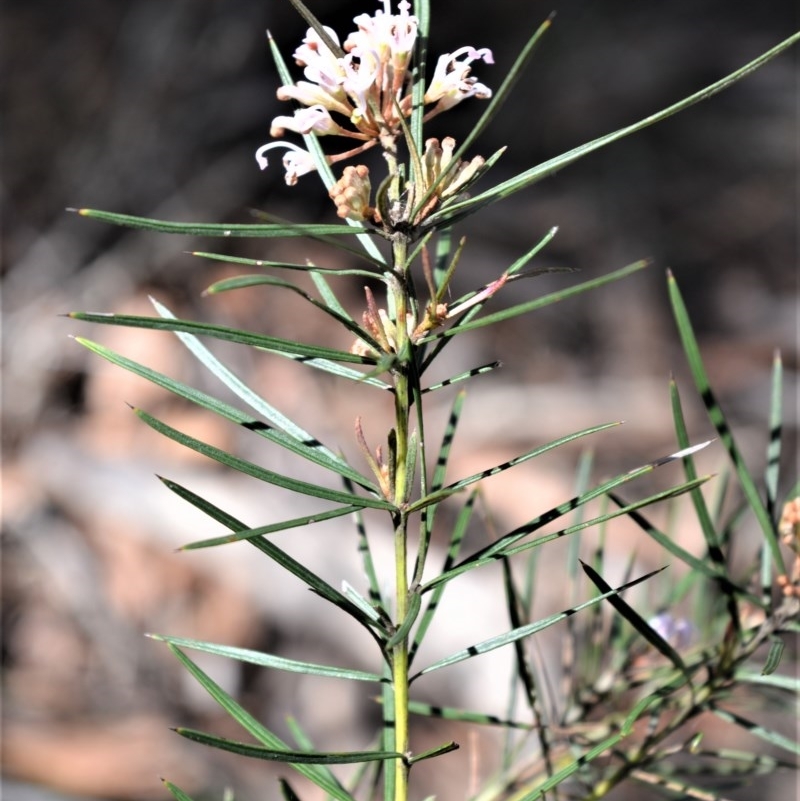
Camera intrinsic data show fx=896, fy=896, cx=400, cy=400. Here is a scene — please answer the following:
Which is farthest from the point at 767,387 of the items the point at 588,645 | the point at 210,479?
the point at 588,645

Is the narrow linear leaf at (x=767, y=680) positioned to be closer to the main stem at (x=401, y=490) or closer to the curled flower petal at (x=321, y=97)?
the main stem at (x=401, y=490)

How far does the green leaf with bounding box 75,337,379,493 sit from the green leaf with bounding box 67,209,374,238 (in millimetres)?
47

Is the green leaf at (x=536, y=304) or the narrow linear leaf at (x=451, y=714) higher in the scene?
the green leaf at (x=536, y=304)

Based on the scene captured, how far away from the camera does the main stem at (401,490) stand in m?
0.28

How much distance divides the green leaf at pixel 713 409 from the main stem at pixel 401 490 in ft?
0.32

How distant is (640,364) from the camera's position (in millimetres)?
2242

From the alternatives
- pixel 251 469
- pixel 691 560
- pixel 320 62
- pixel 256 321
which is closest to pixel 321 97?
pixel 320 62

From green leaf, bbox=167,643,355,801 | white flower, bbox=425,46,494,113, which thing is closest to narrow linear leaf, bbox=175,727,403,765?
green leaf, bbox=167,643,355,801

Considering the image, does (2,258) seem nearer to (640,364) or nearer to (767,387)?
(640,364)

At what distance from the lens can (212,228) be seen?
0.24 m

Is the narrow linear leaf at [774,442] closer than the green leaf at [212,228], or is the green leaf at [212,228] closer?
the green leaf at [212,228]

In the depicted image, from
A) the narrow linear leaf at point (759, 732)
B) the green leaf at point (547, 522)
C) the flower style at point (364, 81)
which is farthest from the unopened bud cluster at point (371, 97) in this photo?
the narrow linear leaf at point (759, 732)

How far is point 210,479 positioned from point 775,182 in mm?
1945

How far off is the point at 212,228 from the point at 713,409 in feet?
0.66
